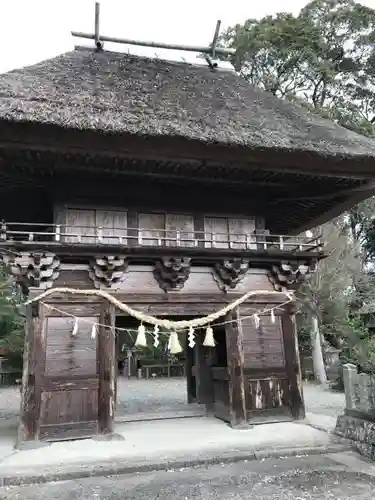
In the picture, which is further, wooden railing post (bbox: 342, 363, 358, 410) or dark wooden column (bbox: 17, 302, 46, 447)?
wooden railing post (bbox: 342, 363, 358, 410)

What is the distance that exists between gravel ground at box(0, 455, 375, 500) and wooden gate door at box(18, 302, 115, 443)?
152 centimetres

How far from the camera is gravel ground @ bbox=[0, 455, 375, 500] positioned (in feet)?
18.9

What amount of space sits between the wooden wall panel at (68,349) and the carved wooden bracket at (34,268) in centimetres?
80

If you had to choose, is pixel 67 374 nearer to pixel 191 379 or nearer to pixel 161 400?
pixel 191 379

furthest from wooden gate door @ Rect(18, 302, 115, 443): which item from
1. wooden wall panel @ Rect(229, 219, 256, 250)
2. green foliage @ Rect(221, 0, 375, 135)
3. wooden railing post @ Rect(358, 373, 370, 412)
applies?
green foliage @ Rect(221, 0, 375, 135)

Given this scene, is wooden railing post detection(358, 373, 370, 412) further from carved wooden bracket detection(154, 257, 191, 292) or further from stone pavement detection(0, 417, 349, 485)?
carved wooden bracket detection(154, 257, 191, 292)

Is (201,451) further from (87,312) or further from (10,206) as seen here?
(10,206)

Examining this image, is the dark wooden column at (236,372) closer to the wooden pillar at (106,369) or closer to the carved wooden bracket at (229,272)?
the carved wooden bracket at (229,272)

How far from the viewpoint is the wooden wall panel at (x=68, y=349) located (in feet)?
26.2

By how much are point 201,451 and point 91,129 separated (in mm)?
6077

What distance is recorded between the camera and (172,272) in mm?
8672

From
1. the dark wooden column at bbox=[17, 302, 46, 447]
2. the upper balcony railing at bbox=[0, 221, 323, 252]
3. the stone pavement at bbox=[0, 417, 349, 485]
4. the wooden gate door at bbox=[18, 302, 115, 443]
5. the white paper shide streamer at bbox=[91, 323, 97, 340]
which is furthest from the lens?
the upper balcony railing at bbox=[0, 221, 323, 252]

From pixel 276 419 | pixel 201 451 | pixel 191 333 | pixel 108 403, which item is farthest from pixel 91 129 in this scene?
pixel 276 419

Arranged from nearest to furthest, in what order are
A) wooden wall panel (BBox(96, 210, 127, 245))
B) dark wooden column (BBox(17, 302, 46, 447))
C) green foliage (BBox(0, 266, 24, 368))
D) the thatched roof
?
the thatched roof → dark wooden column (BBox(17, 302, 46, 447)) → wooden wall panel (BBox(96, 210, 127, 245)) → green foliage (BBox(0, 266, 24, 368))
